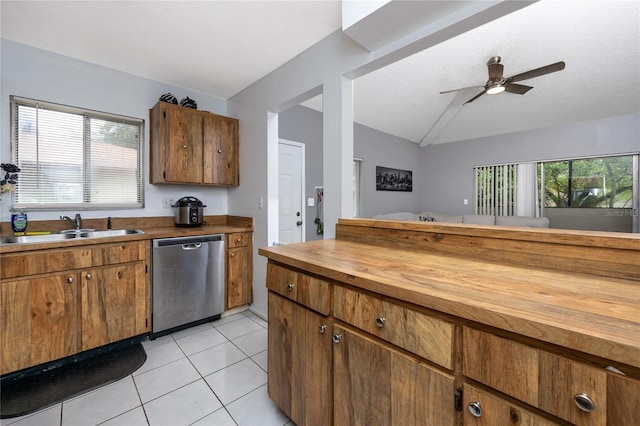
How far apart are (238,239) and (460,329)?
7.70 ft

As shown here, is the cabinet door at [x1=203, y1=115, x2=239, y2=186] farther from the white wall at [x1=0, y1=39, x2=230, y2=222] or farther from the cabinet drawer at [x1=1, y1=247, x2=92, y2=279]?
the cabinet drawer at [x1=1, y1=247, x2=92, y2=279]

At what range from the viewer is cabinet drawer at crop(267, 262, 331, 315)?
1103mm

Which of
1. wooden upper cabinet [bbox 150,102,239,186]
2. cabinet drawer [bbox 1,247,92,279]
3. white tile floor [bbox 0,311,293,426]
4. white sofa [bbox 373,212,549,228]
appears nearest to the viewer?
white tile floor [bbox 0,311,293,426]

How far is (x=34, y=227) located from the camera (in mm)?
2135

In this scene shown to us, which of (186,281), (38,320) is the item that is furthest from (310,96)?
(38,320)

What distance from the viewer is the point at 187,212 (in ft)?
8.81

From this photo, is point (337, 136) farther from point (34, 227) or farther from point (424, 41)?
point (34, 227)

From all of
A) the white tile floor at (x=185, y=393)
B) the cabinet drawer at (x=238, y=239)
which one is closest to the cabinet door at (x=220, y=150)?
the cabinet drawer at (x=238, y=239)

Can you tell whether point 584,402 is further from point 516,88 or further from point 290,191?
point 516,88

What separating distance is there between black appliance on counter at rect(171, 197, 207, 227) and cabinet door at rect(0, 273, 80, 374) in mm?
979

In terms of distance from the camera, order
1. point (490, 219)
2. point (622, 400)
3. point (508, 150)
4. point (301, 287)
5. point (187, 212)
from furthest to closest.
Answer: point (508, 150) → point (490, 219) → point (187, 212) → point (301, 287) → point (622, 400)

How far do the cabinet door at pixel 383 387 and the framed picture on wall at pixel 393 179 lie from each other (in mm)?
4674

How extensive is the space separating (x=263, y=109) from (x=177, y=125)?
82 centimetres

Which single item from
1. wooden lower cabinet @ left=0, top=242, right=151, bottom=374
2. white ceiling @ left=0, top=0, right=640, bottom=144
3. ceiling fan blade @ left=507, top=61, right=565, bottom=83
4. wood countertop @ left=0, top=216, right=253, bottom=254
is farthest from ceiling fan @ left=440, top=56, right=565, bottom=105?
wooden lower cabinet @ left=0, top=242, right=151, bottom=374
